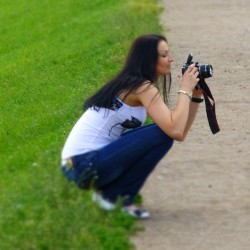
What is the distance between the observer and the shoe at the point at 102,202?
6328mm

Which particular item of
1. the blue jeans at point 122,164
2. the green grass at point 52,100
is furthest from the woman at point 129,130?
the green grass at point 52,100

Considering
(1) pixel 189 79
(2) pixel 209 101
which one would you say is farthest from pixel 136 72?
(2) pixel 209 101

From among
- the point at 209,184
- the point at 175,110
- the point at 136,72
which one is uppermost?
the point at 136,72

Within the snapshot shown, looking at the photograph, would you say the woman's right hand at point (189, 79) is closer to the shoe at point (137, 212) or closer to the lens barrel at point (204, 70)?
the lens barrel at point (204, 70)

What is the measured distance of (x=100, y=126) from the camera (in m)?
6.61

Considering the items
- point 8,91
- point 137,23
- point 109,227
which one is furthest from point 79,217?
point 137,23

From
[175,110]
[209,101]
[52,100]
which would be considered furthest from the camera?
[52,100]

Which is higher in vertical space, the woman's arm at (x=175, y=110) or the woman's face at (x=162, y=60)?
the woman's face at (x=162, y=60)

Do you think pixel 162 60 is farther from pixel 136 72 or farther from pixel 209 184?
pixel 209 184

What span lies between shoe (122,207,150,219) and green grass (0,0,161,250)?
0.09 m

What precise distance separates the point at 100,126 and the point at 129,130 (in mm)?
196

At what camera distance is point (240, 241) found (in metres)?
6.12

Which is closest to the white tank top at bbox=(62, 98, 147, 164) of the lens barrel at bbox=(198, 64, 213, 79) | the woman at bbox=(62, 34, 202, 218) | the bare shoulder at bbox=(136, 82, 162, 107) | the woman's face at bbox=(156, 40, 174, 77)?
the woman at bbox=(62, 34, 202, 218)

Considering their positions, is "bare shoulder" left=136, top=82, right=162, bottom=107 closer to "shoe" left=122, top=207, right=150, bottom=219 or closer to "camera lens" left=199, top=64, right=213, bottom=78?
"camera lens" left=199, top=64, right=213, bottom=78
